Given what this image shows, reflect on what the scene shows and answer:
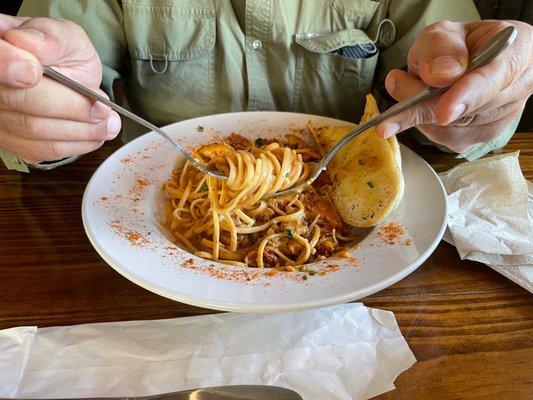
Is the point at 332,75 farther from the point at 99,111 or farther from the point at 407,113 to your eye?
the point at 99,111

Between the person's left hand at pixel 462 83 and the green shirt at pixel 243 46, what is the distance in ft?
1.49

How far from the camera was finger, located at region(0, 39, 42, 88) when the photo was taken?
30.5 inches

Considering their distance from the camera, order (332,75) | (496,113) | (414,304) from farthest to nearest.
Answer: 1. (332,75)
2. (496,113)
3. (414,304)

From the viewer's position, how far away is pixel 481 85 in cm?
90

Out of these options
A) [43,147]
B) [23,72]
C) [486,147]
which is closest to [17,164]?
[43,147]

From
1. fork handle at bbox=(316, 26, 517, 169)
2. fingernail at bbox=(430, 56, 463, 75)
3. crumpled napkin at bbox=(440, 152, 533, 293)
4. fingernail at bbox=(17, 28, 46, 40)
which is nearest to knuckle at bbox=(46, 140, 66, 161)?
fingernail at bbox=(17, 28, 46, 40)

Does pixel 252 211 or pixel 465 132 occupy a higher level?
pixel 465 132

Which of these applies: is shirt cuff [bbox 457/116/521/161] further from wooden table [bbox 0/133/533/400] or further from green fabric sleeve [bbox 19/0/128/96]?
green fabric sleeve [bbox 19/0/128/96]

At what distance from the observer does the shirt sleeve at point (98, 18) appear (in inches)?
55.0

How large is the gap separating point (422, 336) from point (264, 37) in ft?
3.26

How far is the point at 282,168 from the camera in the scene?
1224mm

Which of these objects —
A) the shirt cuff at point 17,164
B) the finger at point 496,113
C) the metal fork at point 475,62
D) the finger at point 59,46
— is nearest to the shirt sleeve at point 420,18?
the finger at point 496,113

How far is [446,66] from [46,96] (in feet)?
2.36

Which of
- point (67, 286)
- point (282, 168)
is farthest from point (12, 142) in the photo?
point (282, 168)
